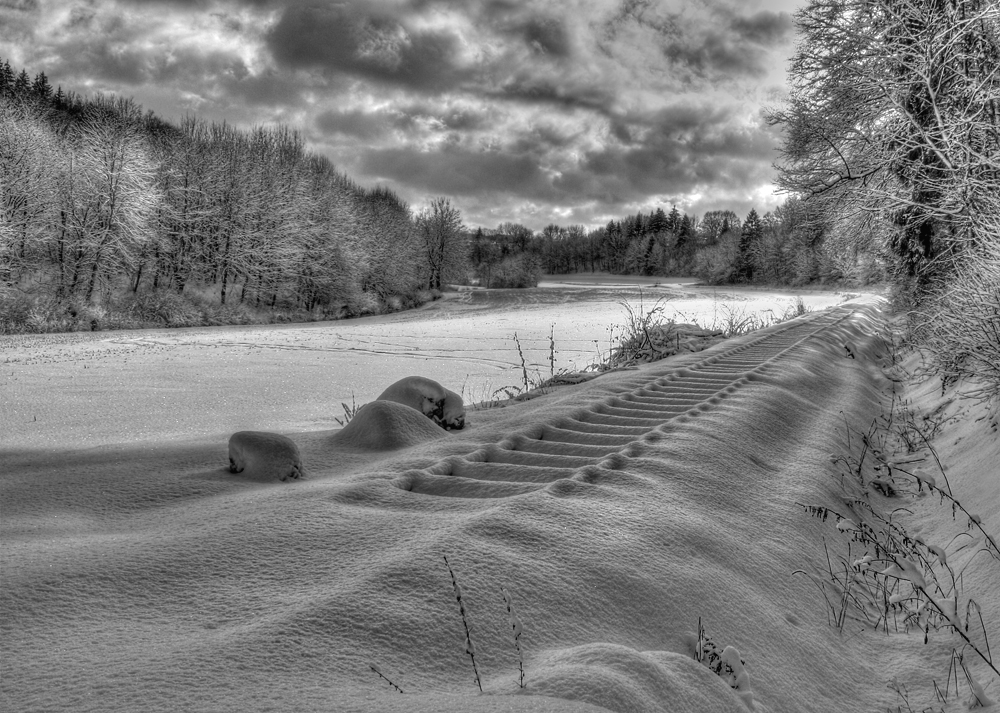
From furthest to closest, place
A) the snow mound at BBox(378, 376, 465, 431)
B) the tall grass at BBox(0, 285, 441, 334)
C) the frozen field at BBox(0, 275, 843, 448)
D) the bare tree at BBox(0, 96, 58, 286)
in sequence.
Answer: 1. the bare tree at BBox(0, 96, 58, 286)
2. the tall grass at BBox(0, 285, 441, 334)
3. the frozen field at BBox(0, 275, 843, 448)
4. the snow mound at BBox(378, 376, 465, 431)

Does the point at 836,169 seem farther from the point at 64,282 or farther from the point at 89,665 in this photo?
the point at 64,282

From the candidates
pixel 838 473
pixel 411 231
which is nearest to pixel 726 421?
pixel 838 473

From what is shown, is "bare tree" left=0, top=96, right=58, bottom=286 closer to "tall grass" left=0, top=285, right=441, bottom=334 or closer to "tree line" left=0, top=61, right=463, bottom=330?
"tree line" left=0, top=61, right=463, bottom=330

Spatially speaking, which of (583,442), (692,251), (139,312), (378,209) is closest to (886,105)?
(583,442)

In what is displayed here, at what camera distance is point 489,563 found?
2084mm

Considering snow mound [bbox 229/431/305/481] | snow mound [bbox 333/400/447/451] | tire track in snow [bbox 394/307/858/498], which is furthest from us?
snow mound [bbox 333/400/447/451]

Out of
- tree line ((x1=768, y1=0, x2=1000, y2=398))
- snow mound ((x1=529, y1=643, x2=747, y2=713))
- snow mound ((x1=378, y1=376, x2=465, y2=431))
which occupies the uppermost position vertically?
tree line ((x1=768, y1=0, x2=1000, y2=398))

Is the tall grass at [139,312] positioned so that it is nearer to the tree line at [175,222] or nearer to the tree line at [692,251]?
the tree line at [175,222]

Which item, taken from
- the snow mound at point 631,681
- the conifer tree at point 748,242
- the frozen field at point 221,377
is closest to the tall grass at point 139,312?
the frozen field at point 221,377

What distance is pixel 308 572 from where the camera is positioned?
205 centimetres

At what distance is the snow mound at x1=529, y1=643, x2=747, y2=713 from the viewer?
4.65ft

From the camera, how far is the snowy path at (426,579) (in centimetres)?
146

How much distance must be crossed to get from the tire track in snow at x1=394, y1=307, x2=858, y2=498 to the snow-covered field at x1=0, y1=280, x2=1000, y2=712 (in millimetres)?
23

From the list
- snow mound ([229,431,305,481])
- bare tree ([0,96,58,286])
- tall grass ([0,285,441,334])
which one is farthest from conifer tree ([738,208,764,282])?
snow mound ([229,431,305,481])
